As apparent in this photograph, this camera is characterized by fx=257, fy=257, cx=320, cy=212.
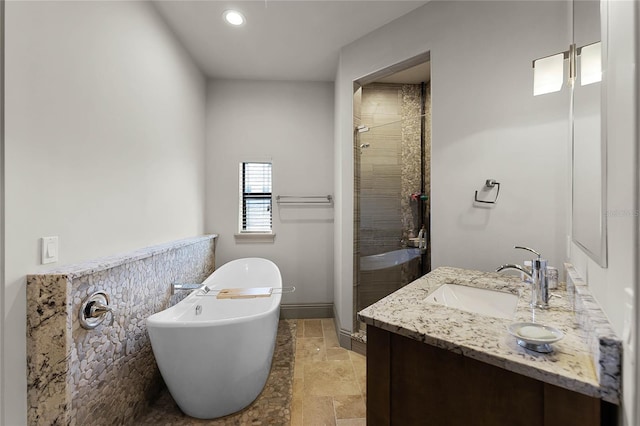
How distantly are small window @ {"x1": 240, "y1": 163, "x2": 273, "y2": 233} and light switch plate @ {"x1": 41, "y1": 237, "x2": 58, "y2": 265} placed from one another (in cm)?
208

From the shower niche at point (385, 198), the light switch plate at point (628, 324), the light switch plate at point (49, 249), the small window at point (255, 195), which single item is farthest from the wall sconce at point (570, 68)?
the small window at point (255, 195)

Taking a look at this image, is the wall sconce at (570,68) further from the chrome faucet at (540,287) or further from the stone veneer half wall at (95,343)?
the stone veneer half wall at (95,343)

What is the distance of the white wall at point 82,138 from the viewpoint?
103 centimetres

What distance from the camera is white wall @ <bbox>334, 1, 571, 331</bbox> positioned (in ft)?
5.05

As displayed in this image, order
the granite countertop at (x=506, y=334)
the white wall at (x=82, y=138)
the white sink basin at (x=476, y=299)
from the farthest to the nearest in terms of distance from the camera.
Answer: the white sink basin at (x=476, y=299) < the white wall at (x=82, y=138) < the granite countertop at (x=506, y=334)

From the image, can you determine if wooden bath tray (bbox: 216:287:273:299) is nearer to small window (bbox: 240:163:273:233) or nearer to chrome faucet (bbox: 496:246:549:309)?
small window (bbox: 240:163:273:233)

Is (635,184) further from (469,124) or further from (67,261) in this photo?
(67,261)

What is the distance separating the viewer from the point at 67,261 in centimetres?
125

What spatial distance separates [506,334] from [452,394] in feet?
0.89

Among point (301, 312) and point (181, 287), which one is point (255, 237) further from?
point (181, 287)

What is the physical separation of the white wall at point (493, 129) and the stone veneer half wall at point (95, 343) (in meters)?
2.06

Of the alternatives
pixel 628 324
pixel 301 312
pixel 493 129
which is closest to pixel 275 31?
pixel 493 129

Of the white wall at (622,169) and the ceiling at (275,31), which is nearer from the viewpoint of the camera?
the white wall at (622,169)

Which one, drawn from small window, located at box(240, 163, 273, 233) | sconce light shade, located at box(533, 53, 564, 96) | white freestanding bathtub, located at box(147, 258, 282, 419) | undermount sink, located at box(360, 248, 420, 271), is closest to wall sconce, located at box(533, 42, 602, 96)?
sconce light shade, located at box(533, 53, 564, 96)
